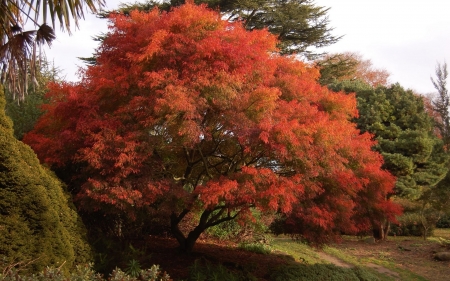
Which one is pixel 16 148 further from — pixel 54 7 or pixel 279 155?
pixel 279 155

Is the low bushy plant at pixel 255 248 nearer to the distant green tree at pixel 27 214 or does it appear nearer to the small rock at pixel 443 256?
the distant green tree at pixel 27 214

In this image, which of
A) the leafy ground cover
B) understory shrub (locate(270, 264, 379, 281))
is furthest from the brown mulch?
understory shrub (locate(270, 264, 379, 281))

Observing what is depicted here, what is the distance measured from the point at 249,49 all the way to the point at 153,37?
5.82ft

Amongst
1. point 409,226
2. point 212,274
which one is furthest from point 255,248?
point 409,226

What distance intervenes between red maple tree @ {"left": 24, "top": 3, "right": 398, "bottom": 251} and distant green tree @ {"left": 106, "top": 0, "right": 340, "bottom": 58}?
12.7m

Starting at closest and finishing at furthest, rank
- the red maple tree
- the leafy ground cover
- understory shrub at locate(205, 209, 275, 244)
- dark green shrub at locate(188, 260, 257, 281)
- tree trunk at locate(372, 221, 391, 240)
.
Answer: the red maple tree
dark green shrub at locate(188, 260, 257, 281)
the leafy ground cover
understory shrub at locate(205, 209, 275, 244)
tree trunk at locate(372, 221, 391, 240)

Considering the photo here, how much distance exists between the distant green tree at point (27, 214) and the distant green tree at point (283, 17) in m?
15.2

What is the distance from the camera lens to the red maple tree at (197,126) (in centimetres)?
777

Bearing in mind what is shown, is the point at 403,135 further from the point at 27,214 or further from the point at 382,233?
the point at 27,214

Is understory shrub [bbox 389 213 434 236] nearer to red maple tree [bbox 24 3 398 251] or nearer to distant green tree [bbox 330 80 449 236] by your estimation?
distant green tree [bbox 330 80 449 236]

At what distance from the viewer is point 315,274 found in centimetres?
1069

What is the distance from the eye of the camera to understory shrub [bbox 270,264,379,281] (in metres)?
10.3

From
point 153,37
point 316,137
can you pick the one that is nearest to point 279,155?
point 316,137

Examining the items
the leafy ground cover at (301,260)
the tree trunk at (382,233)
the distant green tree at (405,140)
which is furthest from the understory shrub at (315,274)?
the tree trunk at (382,233)
